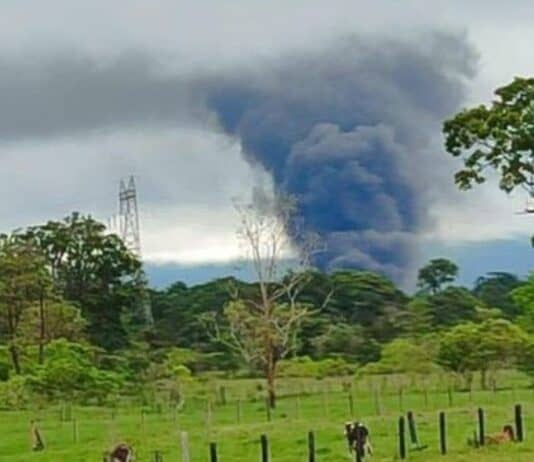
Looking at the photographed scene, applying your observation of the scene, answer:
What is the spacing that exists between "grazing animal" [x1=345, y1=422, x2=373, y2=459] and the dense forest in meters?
26.2

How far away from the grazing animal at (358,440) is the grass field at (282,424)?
1.27ft

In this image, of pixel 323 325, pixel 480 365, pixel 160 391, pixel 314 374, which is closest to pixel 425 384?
pixel 480 365

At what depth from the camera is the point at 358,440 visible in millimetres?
25812

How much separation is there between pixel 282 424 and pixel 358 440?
18.1 meters

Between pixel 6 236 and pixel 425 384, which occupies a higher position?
pixel 6 236

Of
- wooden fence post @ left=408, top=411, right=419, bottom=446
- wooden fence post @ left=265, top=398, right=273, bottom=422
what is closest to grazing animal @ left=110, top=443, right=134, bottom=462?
wooden fence post @ left=408, top=411, right=419, bottom=446

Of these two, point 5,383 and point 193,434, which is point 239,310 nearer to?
point 5,383

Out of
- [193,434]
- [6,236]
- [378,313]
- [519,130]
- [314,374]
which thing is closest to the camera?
[519,130]

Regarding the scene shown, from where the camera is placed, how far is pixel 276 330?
60406 mm

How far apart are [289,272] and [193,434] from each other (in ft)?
84.7

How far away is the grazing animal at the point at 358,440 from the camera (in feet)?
84.5

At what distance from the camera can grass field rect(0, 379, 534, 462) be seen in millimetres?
30094

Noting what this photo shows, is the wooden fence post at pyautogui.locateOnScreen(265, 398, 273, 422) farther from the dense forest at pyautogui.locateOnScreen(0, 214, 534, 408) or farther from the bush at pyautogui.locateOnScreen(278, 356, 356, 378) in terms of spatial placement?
the bush at pyautogui.locateOnScreen(278, 356, 356, 378)

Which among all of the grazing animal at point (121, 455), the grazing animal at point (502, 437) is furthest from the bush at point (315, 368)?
the grazing animal at point (502, 437)
